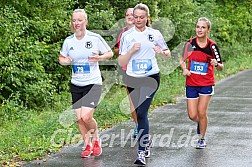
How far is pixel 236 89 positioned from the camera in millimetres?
17719

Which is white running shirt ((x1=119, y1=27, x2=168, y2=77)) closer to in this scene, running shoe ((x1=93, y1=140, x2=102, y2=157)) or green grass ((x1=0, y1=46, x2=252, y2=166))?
running shoe ((x1=93, y1=140, x2=102, y2=157))

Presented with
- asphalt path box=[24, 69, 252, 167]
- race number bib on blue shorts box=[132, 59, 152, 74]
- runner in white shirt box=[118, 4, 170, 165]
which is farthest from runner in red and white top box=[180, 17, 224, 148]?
race number bib on blue shorts box=[132, 59, 152, 74]

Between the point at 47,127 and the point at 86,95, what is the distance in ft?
6.43

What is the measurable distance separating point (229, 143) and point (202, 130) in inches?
20.5

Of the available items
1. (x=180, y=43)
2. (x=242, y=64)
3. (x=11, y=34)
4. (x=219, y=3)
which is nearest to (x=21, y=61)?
(x=11, y=34)

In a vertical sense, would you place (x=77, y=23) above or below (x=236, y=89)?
above

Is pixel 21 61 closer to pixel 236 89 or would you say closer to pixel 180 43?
pixel 236 89

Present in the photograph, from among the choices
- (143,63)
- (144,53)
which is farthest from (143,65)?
(144,53)

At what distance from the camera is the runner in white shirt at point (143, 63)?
294 inches

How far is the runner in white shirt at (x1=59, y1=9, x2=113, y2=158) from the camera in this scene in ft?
25.3

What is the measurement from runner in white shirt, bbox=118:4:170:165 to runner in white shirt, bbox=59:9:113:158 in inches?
15.3

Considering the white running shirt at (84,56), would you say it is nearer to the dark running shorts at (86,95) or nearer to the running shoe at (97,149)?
the dark running shorts at (86,95)

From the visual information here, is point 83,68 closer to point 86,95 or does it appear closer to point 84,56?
point 84,56

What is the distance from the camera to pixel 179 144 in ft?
29.2
